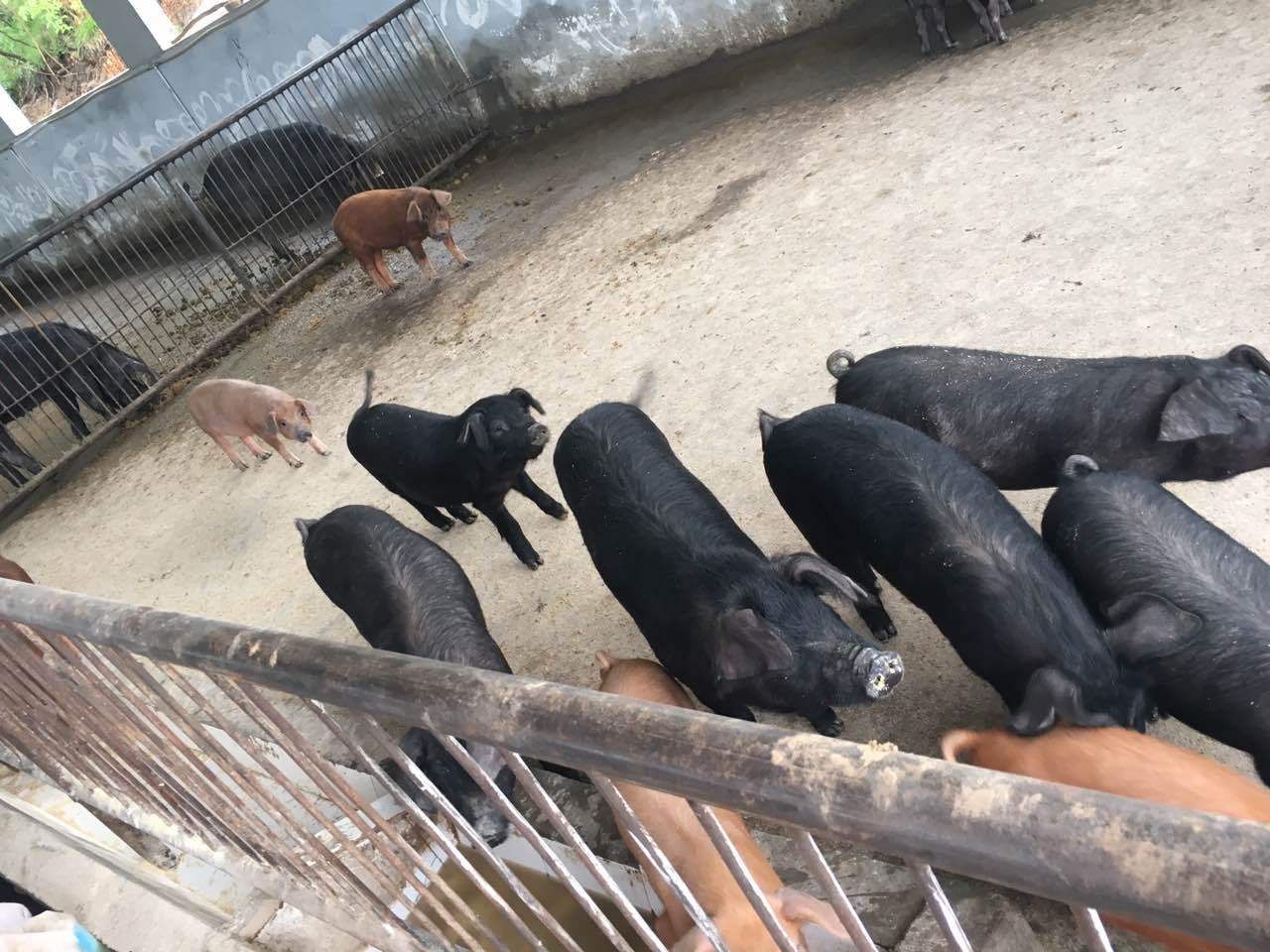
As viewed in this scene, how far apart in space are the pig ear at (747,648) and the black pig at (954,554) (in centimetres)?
48

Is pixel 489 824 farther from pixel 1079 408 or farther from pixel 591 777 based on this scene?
pixel 1079 408

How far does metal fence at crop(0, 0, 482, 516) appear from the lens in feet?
23.7

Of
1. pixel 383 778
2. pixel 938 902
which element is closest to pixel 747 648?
pixel 383 778

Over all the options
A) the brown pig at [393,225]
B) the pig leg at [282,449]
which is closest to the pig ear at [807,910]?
the pig leg at [282,449]

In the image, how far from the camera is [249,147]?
29.3ft

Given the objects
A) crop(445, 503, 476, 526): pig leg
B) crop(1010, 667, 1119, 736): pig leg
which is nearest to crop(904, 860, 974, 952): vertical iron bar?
crop(1010, 667, 1119, 736): pig leg

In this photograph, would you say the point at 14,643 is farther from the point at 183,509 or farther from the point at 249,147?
the point at 249,147

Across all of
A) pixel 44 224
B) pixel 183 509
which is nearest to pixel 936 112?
pixel 183 509

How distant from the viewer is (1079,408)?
9.65 feet

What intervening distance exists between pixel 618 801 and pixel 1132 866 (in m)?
0.56

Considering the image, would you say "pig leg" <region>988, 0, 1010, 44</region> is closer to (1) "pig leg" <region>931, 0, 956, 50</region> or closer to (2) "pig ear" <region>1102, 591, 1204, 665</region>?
(1) "pig leg" <region>931, 0, 956, 50</region>

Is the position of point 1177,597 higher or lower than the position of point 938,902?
lower

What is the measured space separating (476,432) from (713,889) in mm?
2256

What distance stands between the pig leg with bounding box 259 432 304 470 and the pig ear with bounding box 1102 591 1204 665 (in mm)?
4664
